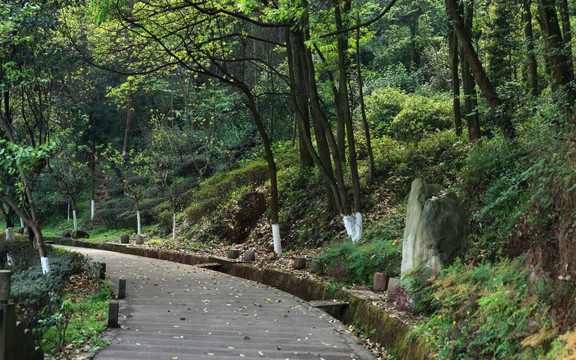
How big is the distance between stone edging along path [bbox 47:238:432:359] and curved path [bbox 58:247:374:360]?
0.32 m

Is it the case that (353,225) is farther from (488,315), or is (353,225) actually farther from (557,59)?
(488,315)

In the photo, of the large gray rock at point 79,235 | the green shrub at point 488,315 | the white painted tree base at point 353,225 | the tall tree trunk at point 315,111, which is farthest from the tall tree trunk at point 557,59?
the large gray rock at point 79,235

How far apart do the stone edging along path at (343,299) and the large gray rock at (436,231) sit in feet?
3.35

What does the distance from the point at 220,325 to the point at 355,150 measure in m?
10.5

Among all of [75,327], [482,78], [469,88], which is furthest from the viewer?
[469,88]

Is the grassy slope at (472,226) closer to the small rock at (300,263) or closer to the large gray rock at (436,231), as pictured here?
the large gray rock at (436,231)

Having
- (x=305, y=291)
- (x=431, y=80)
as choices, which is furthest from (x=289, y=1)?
(x=431, y=80)

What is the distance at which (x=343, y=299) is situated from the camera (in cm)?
989

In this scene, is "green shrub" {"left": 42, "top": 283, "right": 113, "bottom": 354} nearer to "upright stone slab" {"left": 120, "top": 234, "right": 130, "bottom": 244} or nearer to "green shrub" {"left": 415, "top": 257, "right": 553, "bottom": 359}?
"green shrub" {"left": 415, "top": 257, "right": 553, "bottom": 359}

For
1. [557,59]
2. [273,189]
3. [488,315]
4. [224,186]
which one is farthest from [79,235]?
[488,315]

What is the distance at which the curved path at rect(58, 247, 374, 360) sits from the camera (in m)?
7.05

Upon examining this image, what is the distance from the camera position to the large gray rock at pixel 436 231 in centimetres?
782

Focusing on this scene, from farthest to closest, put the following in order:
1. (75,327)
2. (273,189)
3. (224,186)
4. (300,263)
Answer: (224,186) → (273,189) → (300,263) → (75,327)

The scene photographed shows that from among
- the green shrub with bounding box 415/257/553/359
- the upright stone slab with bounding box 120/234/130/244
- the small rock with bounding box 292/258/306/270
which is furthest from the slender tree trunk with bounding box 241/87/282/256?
the upright stone slab with bounding box 120/234/130/244
